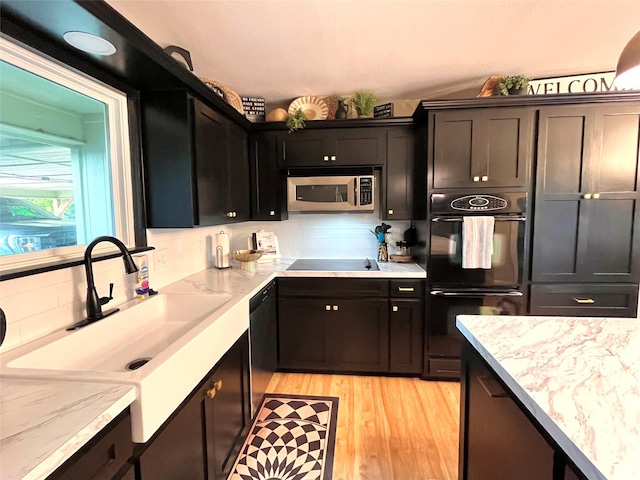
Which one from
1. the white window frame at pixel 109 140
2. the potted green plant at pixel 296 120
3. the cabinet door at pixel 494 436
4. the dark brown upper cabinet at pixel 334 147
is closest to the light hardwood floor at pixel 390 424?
the cabinet door at pixel 494 436

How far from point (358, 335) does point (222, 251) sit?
1355 mm

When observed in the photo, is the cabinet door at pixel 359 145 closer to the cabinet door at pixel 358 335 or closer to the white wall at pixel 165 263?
the white wall at pixel 165 263

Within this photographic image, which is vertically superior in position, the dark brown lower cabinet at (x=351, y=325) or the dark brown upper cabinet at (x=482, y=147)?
the dark brown upper cabinet at (x=482, y=147)

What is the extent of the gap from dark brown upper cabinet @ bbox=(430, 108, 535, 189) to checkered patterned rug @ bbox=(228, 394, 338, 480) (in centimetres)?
189

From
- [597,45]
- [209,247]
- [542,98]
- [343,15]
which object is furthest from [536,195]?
[209,247]

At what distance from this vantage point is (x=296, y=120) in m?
2.66

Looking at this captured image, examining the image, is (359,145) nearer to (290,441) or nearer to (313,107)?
(313,107)

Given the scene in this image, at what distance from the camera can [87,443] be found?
2.37ft

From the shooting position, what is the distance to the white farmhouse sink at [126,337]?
3.88ft

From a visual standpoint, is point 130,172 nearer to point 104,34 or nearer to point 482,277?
point 104,34

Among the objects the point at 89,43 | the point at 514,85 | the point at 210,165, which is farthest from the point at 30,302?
the point at 514,85

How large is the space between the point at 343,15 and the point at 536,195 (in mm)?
1830

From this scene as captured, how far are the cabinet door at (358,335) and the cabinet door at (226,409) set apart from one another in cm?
91

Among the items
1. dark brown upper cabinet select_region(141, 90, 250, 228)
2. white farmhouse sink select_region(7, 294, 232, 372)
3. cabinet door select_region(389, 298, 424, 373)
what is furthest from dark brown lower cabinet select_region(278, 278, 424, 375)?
dark brown upper cabinet select_region(141, 90, 250, 228)
